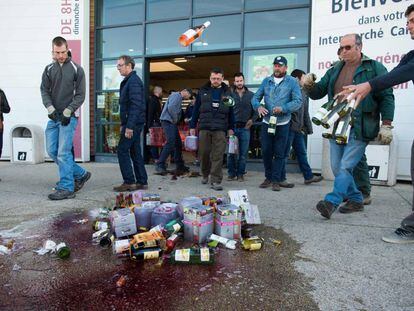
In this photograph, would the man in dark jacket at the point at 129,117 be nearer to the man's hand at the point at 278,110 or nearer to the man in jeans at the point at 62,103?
the man in jeans at the point at 62,103

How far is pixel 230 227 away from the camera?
3.14 metres

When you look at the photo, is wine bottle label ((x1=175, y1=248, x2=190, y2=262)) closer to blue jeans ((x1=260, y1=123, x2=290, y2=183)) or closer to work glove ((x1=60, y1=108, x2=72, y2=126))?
work glove ((x1=60, y1=108, x2=72, y2=126))

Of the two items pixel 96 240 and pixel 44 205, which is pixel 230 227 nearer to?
pixel 96 240

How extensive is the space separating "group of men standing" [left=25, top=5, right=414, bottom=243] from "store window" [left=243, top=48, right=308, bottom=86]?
59.0 inches

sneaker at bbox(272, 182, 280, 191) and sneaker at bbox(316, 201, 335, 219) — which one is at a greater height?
sneaker at bbox(316, 201, 335, 219)

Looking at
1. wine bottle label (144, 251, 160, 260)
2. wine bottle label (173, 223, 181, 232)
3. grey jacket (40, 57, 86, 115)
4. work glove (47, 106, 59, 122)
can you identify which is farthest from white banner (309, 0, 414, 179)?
wine bottle label (144, 251, 160, 260)

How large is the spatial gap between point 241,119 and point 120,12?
474 cm


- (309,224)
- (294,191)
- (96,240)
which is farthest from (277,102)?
(96,240)

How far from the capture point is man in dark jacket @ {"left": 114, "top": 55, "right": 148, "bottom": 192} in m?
5.16

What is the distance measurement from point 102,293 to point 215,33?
7001 millimetres

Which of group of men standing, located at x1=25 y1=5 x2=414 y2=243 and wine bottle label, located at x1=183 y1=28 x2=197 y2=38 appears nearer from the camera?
group of men standing, located at x1=25 y1=5 x2=414 y2=243

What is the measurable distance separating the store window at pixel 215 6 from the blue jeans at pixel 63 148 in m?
4.63

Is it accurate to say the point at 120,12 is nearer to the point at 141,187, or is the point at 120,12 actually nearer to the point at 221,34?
the point at 221,34

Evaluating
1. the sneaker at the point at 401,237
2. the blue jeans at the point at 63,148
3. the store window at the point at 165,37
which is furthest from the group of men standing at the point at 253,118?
the store window at the point at 165,37
